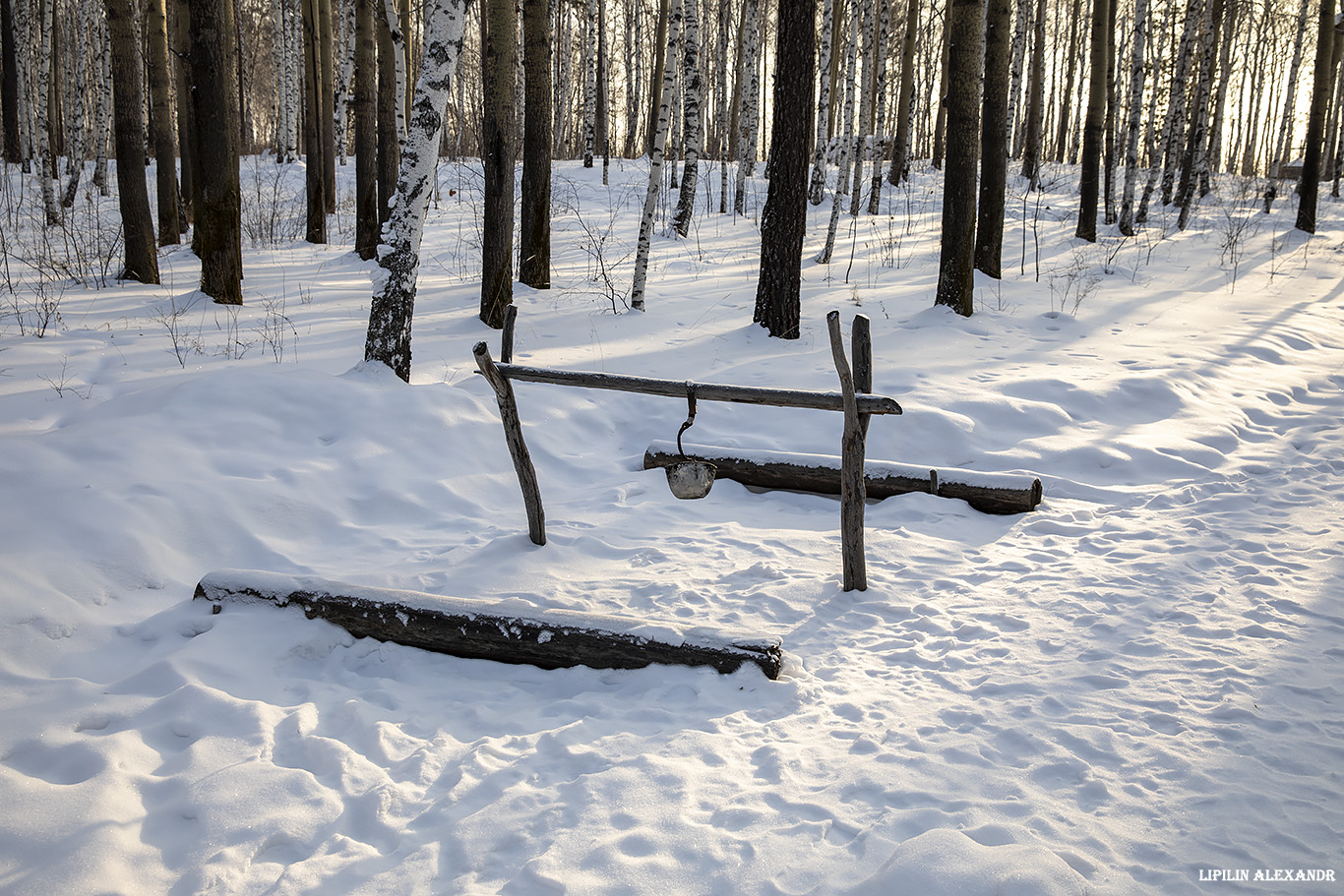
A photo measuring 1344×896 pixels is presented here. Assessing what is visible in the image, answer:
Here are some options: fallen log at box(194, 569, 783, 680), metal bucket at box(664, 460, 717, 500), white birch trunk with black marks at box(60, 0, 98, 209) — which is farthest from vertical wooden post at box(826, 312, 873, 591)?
white birch trunk with black marks at box(60, 0, 98, 209)

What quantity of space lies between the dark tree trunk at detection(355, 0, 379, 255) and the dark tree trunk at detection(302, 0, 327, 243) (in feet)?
4.16

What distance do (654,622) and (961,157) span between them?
7.70m

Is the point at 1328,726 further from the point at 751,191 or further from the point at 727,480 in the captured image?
the point at 751,191

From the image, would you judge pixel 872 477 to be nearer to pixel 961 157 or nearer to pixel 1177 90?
pixel 961 157

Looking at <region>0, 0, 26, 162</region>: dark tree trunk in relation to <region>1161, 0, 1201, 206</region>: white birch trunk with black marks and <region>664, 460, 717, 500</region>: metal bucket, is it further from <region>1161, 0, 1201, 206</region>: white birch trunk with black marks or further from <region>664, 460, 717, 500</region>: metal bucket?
<region>1161, 0, 1201, 206</region>: white birch trunk with black marks

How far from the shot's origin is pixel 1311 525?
16.0ft

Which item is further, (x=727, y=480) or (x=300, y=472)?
(x=727, y=480)

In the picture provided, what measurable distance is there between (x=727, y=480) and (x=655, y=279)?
659 centimetres

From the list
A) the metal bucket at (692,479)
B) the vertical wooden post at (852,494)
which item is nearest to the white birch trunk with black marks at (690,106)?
the vertical wooden post at (852,494)

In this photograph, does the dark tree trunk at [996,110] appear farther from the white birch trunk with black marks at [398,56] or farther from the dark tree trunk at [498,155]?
the white birch trunk with black marks at [398,56]

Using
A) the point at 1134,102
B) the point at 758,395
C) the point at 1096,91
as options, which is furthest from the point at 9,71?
the point at 1134,102

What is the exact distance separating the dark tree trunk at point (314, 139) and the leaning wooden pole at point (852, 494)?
11972mm

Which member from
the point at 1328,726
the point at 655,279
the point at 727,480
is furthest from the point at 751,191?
the point at 1328,726

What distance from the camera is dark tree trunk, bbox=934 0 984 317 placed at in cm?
891
